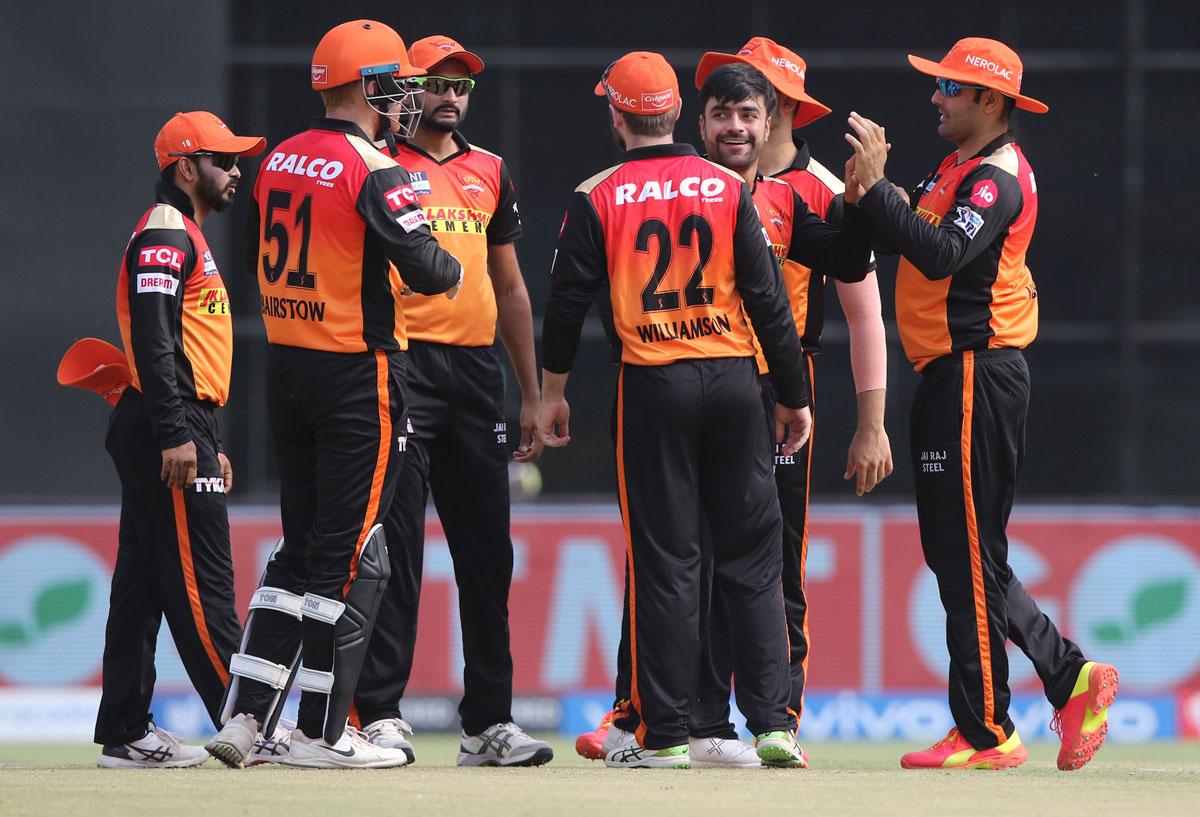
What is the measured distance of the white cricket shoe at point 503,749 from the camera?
689 cm

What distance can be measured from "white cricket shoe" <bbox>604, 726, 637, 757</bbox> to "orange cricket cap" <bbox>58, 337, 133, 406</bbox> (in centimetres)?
203

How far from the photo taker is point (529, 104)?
49.9 feet

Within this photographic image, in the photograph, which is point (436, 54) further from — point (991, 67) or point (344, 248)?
point (991, 67)

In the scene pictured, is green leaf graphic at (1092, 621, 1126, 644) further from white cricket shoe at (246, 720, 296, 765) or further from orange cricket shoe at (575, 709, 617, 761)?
white cricket shoe at (246, 720, 296, 765)

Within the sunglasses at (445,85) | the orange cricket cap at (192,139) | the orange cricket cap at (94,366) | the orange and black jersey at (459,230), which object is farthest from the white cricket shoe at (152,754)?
the sunglasses at (445,85)

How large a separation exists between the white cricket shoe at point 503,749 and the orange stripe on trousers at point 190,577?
891mm

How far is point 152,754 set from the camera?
6.79 m

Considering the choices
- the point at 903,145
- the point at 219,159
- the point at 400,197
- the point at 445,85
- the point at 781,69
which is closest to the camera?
the point at 400,197

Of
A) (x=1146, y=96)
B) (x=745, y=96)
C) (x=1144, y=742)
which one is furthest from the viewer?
(x=1146, y=96)

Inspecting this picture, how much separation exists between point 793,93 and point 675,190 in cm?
100

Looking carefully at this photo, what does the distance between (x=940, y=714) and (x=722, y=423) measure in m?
5.47

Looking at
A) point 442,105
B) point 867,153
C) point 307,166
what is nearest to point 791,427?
point 867,153

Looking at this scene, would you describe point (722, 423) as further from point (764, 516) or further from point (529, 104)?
point (529, 104)

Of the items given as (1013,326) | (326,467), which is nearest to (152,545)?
(326,467)
